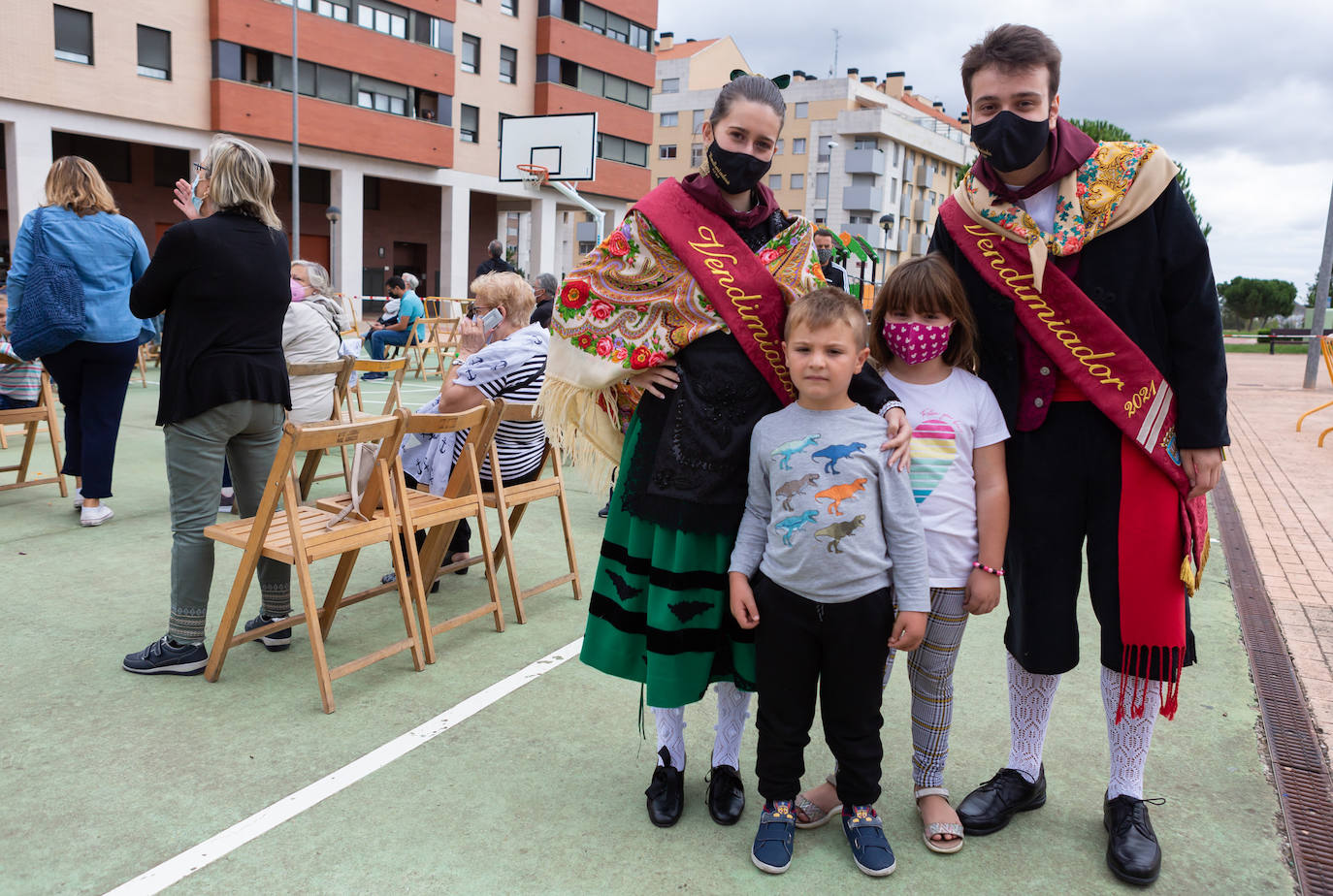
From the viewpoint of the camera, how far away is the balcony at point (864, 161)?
54750 millimetres

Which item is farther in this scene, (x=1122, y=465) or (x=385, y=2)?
(x=385, y=2)

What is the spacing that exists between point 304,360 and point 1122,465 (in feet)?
15.7

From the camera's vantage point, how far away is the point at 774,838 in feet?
7.97

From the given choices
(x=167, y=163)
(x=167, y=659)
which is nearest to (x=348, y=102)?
(x=167, y=163)

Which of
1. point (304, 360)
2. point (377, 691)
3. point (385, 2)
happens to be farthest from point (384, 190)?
point (377, 691)

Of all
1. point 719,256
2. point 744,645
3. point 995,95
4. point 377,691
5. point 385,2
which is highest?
point 385,2

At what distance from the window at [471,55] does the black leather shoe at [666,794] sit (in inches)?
1233

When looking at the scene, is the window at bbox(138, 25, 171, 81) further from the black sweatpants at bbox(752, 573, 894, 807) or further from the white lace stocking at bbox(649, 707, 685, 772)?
the black sweatpants at bbox(752, 573, 894, 807)

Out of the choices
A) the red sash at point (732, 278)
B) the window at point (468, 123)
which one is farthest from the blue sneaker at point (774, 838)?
the window at point (468, 123)

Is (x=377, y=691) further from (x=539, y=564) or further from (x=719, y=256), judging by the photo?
(x=719, y=256)

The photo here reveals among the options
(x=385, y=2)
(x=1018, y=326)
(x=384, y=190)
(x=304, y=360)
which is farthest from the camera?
(x=384, y=190)

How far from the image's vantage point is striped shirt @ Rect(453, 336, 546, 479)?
4.34m

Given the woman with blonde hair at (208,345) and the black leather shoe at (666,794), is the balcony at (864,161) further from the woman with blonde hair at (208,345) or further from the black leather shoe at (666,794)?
the black leather shoe at (666,794)

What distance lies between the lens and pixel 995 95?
7.68 feet
